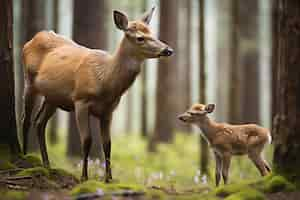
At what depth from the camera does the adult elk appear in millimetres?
7172

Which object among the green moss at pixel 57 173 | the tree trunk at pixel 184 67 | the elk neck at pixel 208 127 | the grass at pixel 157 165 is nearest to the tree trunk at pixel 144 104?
the grass at pixel 157 165

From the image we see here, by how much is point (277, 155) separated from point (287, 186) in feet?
1.51

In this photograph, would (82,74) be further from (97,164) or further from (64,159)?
(64,159)

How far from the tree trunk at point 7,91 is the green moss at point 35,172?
65 centimetres

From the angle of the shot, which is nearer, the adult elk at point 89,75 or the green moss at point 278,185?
the green moss at point 278,185

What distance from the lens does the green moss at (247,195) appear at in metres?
5.95

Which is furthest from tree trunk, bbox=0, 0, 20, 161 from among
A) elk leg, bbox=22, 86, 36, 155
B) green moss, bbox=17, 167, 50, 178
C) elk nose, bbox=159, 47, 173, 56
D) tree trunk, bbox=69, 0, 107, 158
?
tree trunk, bbox=69, 0, 107, 158

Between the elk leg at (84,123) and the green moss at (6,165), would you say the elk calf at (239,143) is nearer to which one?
the elk leg at (84,123)

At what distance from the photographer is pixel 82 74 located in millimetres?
7508

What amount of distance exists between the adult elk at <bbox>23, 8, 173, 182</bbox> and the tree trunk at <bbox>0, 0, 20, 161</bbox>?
474mm

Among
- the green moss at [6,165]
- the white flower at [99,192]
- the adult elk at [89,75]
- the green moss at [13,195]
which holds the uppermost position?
the adult elk at [89,75]

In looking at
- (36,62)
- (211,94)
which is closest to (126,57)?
(36,62)

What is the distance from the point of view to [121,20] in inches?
282

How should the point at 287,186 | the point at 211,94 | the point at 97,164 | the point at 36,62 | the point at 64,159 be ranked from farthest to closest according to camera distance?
the point at 211,94 → the point at 64,159 → the point at 97,164 → the point at 36,62 → the point at 287,186
